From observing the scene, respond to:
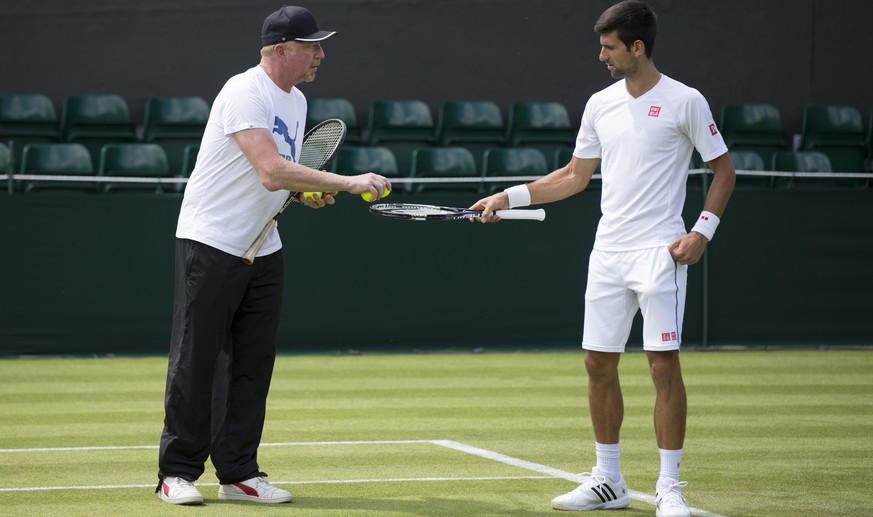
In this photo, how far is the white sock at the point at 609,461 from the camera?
19.8ft

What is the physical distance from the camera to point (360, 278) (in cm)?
1375

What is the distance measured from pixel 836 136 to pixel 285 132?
45.2 ft

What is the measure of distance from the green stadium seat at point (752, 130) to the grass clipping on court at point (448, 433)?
16.2 feet

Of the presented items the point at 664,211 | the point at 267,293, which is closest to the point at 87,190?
the point at 267,293

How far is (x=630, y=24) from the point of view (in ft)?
19.2

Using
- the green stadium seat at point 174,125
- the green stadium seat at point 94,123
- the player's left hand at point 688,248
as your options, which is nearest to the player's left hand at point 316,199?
the player's left hand at point 688,248

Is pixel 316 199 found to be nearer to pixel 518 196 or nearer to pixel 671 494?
pixel 518 196

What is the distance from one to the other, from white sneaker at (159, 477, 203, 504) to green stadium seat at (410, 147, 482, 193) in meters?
9.49

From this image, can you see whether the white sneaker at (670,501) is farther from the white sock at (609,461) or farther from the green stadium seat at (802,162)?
the green stadium seat at (802,162)

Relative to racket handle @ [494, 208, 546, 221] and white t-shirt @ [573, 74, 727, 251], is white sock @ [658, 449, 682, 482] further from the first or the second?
racket handle @ [494, 208, 546, 221]

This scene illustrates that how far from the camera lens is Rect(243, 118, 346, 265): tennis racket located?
20.2 feet

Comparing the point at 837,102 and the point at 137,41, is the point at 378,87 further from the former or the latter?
the point at 837,102

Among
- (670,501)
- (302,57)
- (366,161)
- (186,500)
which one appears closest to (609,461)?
(670,501)

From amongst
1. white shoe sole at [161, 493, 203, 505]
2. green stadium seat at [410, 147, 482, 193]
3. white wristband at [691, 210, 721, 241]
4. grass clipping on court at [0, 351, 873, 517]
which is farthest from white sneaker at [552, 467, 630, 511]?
green stadium seat at [410, 147, 482, 193]
